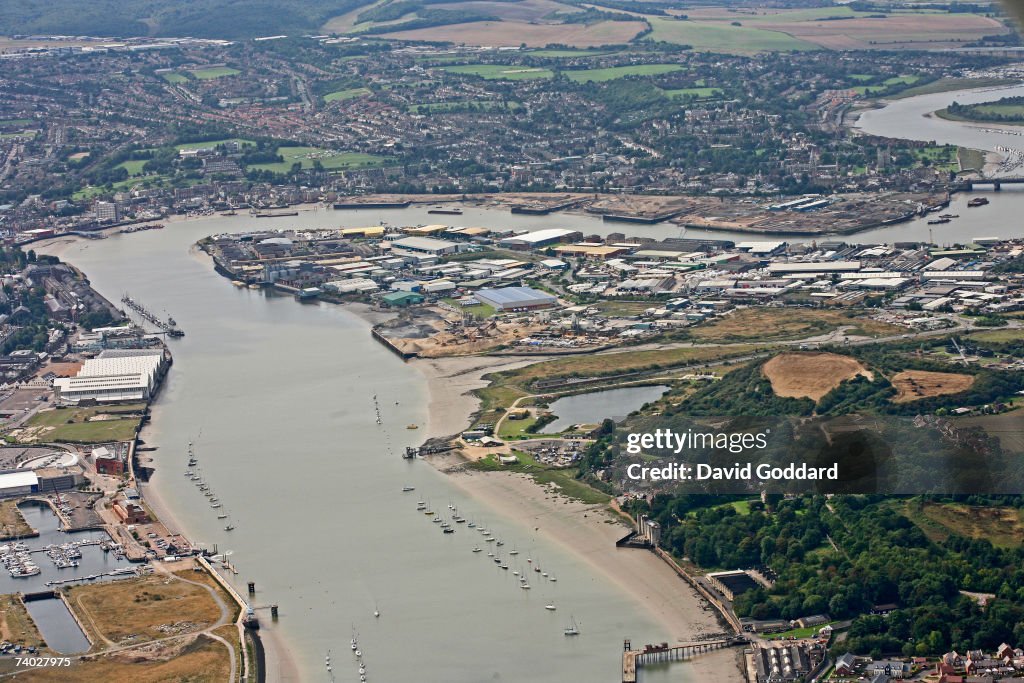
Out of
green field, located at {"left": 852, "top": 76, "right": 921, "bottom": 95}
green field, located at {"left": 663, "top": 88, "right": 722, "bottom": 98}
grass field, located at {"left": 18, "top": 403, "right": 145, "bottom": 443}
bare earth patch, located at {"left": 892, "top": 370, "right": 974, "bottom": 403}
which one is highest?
bare earth patch, located at {"left": 892, "top": 370, "right": 974, "bottom": 403}

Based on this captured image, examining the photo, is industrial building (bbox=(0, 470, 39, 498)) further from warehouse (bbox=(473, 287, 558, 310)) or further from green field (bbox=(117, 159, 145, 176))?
green field (bbox=(117, 159, 145, 176))

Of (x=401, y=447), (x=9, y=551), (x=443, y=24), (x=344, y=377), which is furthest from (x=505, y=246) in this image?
(x=443, y=24)

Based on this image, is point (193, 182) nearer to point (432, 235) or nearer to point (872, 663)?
point (432, 235)


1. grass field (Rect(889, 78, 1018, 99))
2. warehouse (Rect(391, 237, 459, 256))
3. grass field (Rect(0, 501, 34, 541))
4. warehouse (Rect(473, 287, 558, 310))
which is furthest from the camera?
grass field (Rect(889, 78, 1018, 99))

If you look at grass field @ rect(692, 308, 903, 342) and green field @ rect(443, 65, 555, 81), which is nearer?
grass field @ rect(692, 308, 903, 342)

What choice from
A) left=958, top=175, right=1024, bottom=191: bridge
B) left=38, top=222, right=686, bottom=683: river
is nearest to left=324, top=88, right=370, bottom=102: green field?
left=958, top=175, right=1024, bottom=191: bridge

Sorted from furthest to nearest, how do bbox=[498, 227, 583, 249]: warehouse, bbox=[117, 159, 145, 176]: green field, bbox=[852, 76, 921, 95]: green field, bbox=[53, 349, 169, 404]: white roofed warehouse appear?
bbox=[852, 76, 921, 95]: green field, bbox=[117, 159, 145, 176]: green field, bbox=[498, 227, 583, 249]: warehouse, bbox=[53, 349, 169, 404]: white roofed warehouse

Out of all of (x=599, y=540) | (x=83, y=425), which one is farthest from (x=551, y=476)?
(x=83, y=425)

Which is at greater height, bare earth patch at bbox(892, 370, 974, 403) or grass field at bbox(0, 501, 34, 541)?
bare earth patch at bbox(892, 370, 974, 403)
